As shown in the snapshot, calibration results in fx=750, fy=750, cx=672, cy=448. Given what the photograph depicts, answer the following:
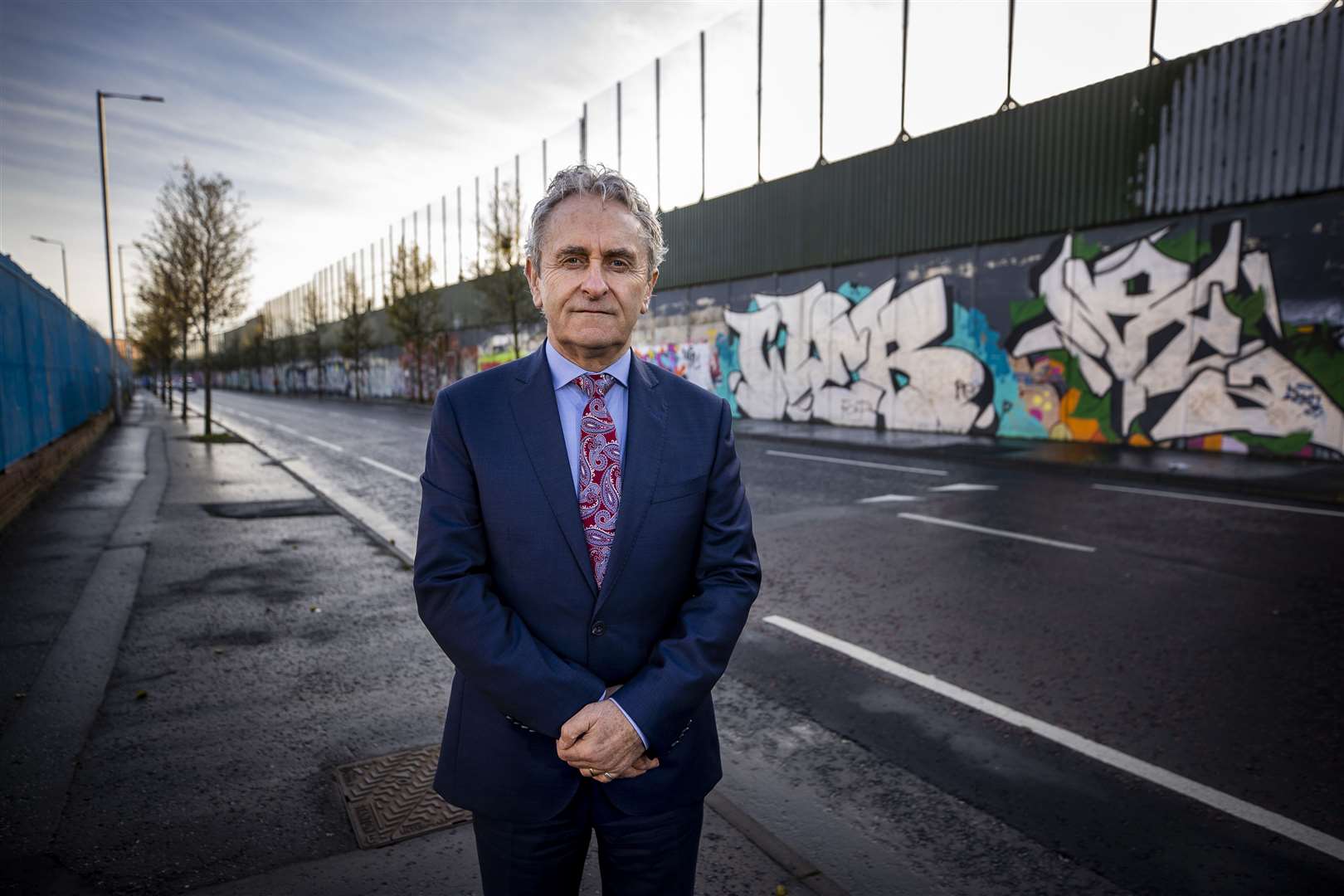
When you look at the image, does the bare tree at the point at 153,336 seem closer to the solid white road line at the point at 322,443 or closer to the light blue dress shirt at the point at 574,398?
the solid white road line at the point at 322,443

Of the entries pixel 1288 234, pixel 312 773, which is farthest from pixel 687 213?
pixel 312 773

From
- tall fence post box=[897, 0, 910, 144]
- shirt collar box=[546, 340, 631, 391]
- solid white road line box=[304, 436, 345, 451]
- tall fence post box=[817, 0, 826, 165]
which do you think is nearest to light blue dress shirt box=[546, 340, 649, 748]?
shirt collar box=[546, 340, 631, 391]

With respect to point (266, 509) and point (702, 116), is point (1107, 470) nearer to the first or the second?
point (266, 509)

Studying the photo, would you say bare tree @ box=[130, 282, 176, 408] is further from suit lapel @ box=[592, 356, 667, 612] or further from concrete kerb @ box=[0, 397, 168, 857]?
suit lapel @ box=[592, 356, 667, 612]

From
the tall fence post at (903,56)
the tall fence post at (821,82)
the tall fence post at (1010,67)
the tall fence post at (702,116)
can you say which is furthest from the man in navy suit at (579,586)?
the tall fence post at (702,116)

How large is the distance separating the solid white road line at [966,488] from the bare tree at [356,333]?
48.8 m

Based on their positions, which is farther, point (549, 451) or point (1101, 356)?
point (1101, 356)

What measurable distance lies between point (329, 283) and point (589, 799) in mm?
83620

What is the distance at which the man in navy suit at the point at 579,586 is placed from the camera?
5.16 feet

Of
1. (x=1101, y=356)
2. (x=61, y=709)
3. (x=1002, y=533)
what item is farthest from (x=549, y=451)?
(x=1101, y=356)

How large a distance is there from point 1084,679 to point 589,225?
3929mm

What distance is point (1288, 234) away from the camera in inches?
499

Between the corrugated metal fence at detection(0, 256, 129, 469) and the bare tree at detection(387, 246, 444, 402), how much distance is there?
27.0 m

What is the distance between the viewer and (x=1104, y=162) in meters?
15.1
